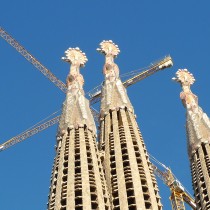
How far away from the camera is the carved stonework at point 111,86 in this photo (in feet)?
184

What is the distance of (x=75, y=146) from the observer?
4969cm

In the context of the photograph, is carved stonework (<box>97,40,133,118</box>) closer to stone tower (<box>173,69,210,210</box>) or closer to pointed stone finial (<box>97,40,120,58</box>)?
pointed stone finial (<box>97,40,120,58</box>)

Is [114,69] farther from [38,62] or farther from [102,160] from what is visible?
[38,62]

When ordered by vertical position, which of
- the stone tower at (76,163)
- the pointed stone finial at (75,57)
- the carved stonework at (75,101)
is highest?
the pointed stone finial at (75,57)

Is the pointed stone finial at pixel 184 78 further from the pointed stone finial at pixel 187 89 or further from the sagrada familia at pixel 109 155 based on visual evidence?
the sagrada familia at pixel 109 155

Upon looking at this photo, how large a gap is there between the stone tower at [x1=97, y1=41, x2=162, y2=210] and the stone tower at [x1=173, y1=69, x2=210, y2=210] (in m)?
5.56

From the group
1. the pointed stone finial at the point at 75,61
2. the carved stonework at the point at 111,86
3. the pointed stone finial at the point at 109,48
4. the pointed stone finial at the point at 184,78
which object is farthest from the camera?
the pointed stone finial at the point at 184,78

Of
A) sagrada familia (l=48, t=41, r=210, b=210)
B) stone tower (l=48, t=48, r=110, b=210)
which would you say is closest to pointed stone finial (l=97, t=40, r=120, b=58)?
sagrada familia (l=48, t=41, r=210, b=210)

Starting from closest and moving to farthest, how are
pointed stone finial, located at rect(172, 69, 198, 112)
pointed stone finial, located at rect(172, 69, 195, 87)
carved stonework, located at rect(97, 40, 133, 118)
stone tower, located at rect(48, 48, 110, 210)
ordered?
→ 1. stone tower, located at rect(48, 48, 110, 210)
2. carved stonework, located at rect(97, 40, 133, 118)
3. pointed stone finial, located at rect(172, 69, 198, 112)
4. pointed stone finial, located at rect(172, 69, 195, 87)

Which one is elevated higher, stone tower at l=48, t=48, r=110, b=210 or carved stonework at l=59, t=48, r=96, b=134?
carved stonework at l=59, t=48, r=96, b=134

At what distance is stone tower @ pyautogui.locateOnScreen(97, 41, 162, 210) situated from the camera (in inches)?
1769

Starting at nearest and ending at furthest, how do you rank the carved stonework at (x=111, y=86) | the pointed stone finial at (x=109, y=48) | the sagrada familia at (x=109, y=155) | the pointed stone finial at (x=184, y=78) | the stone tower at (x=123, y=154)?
1. the sagrada familia at (x=109, y=155)
2. the stone tower at (x=123, y=154)
3. the carved stonework at (x=111, y=86)
4. the pointed stone finial at (x=109, y=48)
5. the pointed stone finial at (x=184, y=78)

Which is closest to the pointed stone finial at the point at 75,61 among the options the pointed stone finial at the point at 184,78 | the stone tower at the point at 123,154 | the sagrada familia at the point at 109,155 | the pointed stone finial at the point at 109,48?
the sagrada familia at the point at 109,155

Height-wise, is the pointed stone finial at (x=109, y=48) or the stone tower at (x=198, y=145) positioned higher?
the pointed stone finial at (x=109, y=48)
